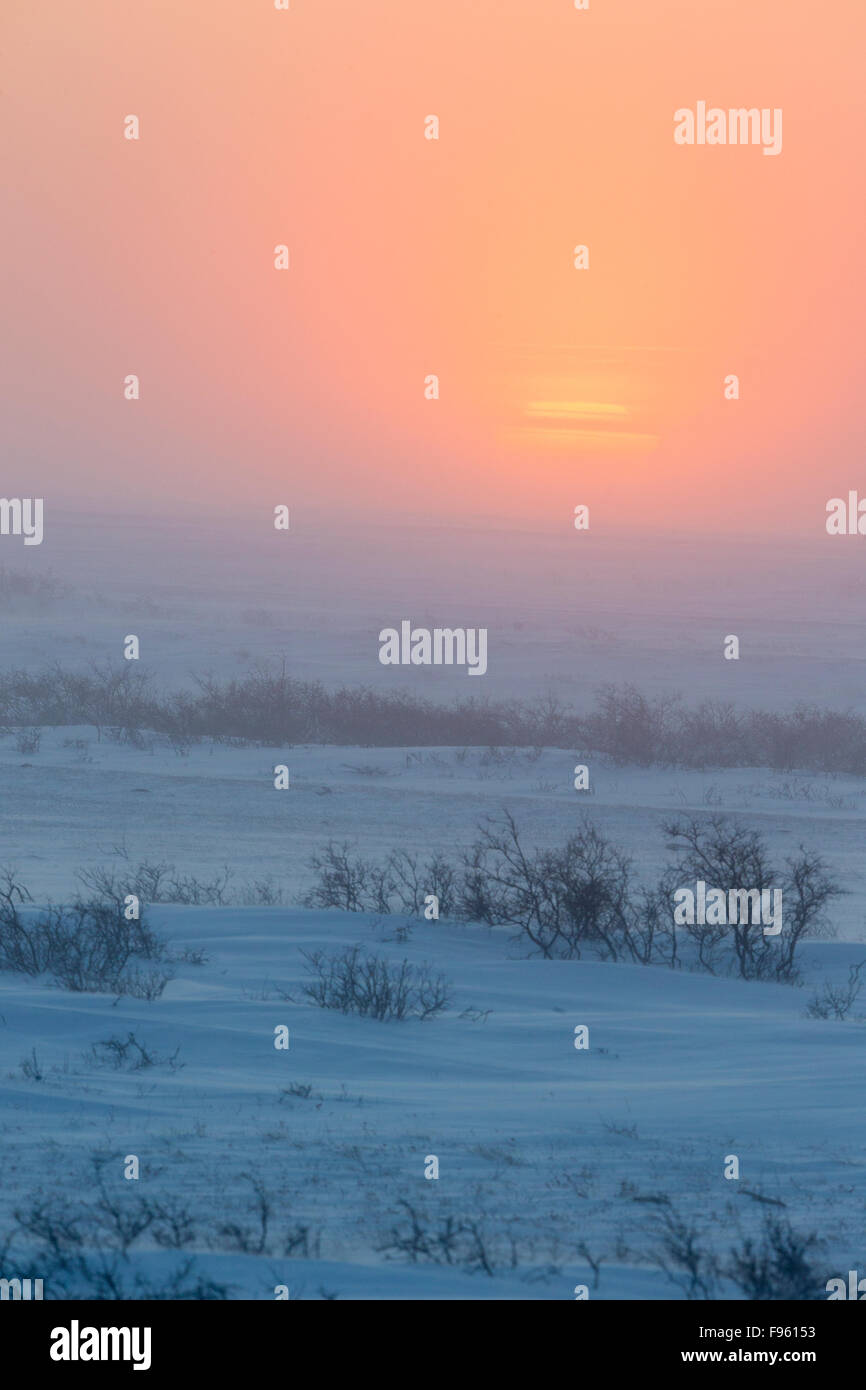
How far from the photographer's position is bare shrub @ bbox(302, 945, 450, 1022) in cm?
819

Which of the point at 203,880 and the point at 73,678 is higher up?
the point at 73,678

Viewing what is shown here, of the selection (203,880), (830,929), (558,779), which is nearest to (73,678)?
(558,779)

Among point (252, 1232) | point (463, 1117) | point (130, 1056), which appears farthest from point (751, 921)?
point (252, 1232)

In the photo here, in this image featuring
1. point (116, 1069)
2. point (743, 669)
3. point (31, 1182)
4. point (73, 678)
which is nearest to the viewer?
point (31, 1182)

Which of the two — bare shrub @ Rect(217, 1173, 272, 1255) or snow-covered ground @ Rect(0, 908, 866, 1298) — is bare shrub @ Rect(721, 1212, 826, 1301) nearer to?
snow-covered ground @ Rect(0, 908, 866, 1298)

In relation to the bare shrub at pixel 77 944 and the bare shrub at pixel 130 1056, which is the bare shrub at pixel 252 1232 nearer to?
the bare shrub at pixel 130 1056

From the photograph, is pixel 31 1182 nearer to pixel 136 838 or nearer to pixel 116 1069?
pixel 116 1069

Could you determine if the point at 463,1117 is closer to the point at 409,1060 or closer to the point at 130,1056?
the point at 409,1060

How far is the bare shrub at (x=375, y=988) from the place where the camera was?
819 cm

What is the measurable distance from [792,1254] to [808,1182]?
36.5 inches

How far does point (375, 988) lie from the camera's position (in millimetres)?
8352

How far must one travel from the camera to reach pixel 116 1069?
7.06 metres

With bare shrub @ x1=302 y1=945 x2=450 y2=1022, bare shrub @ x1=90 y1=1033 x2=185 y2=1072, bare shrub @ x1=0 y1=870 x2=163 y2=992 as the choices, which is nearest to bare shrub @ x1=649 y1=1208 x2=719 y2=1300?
bare shrub @ x1=90 y1=1033 x2=185 y2=1072

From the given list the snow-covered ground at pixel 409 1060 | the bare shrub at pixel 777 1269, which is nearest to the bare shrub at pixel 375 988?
the snow-covered ground at pixel 409 1060
